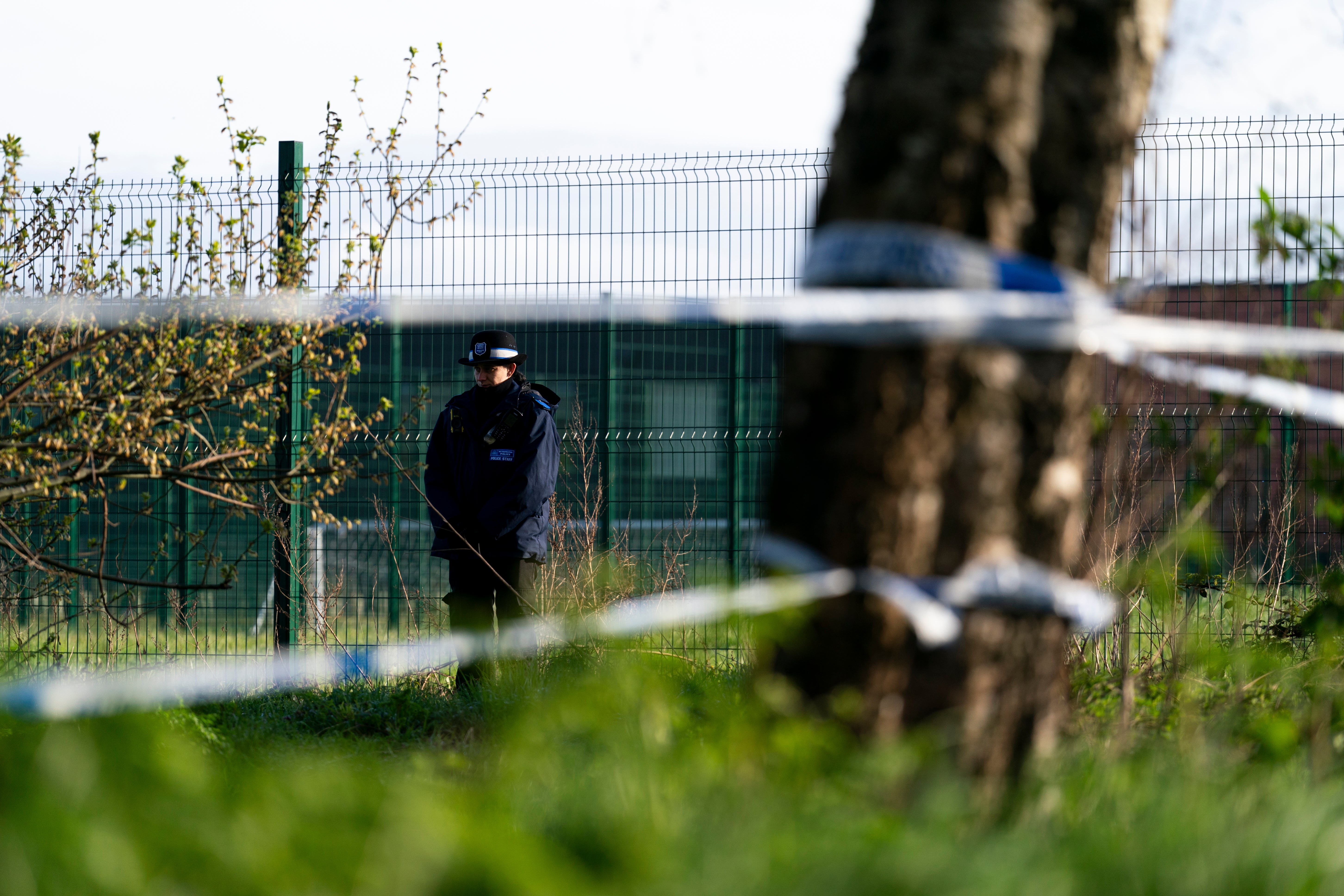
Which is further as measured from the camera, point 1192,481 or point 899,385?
point 1192,481

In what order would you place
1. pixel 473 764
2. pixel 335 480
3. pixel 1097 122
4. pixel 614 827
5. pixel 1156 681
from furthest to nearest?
pixel 335 480 → pixel 1156 681 → pixel 473 764 → pixel 1097 122 → pixel 614 827

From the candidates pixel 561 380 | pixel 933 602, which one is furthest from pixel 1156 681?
pixel 561 380

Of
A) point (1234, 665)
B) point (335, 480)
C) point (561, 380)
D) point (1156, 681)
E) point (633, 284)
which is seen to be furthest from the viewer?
point (561, 380)

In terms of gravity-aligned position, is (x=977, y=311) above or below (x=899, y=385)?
above

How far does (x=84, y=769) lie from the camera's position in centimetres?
146

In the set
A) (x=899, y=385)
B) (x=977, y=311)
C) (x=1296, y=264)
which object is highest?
(x=1296, y=264)

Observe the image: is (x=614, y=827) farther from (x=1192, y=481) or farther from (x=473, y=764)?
(x=1192, y=481)

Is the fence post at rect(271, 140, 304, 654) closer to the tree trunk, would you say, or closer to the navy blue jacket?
the navy blue jacket

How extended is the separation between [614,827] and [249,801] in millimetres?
470

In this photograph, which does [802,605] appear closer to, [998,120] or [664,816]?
[664,816]

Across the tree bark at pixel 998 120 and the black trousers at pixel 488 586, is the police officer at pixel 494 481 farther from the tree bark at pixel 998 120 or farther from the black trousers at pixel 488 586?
the tree bark at pixel 998 120

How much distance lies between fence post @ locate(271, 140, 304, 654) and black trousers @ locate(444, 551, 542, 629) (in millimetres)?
947

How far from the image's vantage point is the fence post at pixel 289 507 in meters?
6.13

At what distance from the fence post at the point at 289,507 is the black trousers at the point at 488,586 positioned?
95cm
